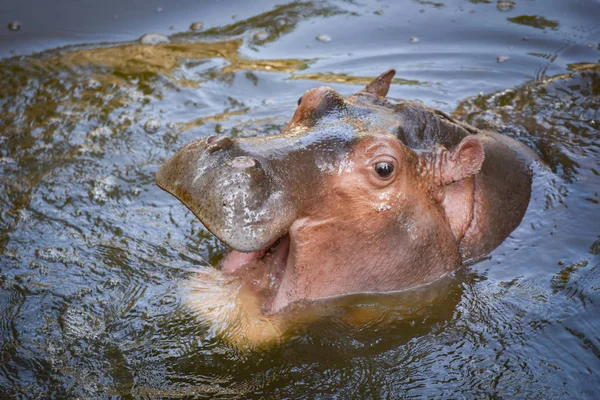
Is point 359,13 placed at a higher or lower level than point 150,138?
higher

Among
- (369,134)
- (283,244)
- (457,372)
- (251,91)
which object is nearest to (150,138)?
(251,91)

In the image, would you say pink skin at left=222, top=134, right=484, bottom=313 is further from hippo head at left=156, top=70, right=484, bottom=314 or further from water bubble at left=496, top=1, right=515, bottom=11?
water bubble at left=496, top=1, right=515, bottom=11

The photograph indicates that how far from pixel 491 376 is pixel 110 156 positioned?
360cm

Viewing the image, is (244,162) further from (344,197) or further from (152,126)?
(152,126)

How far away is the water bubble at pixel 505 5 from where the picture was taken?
8.50 metres

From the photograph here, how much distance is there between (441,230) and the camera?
421 centimetres

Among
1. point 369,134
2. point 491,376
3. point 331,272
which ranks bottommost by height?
point 491,376

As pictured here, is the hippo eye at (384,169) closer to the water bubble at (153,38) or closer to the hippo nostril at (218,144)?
the hippo nostril at (218,144)

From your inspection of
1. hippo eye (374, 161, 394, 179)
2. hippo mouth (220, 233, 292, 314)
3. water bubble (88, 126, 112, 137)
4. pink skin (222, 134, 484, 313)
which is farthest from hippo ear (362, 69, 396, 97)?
water bubble (88, 126, 112, 137)

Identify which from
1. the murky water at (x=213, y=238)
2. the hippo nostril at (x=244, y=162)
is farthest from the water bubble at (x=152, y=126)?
the hippo nostril at (x=244, y=162)

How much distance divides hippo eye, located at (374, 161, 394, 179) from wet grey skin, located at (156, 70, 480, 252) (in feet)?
0.57

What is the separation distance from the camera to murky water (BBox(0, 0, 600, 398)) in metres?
3.81

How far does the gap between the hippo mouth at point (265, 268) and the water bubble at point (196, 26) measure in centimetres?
504

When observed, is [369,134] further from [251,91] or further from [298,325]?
[251,91]
